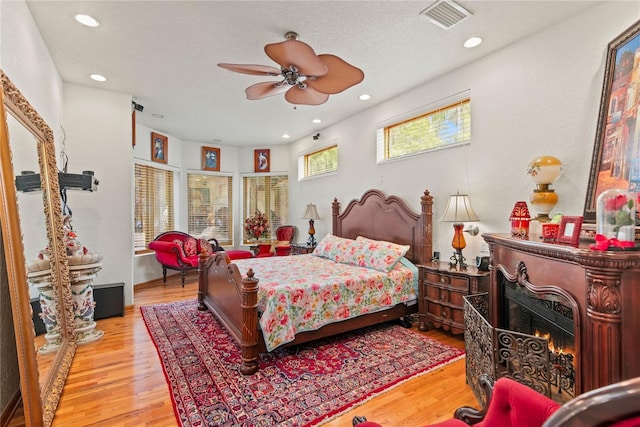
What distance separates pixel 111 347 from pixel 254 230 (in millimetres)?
3631

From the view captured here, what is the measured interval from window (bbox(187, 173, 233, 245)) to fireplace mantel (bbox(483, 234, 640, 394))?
20.8 ft

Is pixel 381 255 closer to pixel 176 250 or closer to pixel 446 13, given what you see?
pixel 446 13

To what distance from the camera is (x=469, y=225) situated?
10.8 feet

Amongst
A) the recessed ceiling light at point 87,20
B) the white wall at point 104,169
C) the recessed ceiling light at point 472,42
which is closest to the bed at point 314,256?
the white wall at point 104,169

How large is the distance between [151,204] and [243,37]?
4142 millimetres

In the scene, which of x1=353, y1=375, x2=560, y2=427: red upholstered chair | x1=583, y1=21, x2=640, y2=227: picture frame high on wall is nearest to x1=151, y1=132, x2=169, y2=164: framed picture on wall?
x1=353, y1=375, x2=560, y2=427: red upholstered chair

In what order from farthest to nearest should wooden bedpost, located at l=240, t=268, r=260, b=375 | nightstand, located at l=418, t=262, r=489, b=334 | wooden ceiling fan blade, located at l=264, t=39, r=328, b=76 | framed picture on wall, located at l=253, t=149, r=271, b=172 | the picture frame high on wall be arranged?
framed picture on wall, located at l=253, t=149, r=271, b=172, nightstand, located at l=418, t=262, r=489, b=334, wooden bedpost, located at l=240, t=268, r=260, b=375, wooden ceiling fan blade, located at l=264, t=39, r=328, b=76, the picture frame high on wall

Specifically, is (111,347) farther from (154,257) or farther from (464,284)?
(464,284)

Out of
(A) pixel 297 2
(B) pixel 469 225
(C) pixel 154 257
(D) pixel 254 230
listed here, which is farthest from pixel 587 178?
(C) pixel 154 257

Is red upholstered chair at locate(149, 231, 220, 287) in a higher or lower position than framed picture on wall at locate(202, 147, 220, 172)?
lower

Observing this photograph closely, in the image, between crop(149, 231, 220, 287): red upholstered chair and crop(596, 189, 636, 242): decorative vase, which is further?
crop(149, 231, 220, 287): red upholstered chair

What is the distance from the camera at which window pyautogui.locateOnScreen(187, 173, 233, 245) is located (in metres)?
6.54

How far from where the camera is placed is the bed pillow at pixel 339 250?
12.6ft

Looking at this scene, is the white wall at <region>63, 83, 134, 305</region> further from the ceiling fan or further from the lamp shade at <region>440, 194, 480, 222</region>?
the lamp shade at <region>440, 194, 480, 222</region>
